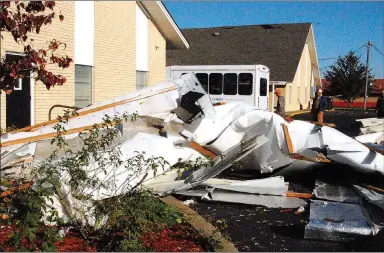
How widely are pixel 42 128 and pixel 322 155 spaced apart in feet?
14.7

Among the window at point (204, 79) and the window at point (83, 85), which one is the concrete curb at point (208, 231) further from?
the window at point (204, 79)

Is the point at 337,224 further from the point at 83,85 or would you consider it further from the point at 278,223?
the point at 83,85

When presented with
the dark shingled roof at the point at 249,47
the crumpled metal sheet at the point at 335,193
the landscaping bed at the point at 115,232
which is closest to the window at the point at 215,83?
the dark shingled roof at the point at 249,47

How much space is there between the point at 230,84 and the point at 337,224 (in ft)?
45.0

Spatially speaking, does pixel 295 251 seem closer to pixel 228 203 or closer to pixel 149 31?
pixel 228 203

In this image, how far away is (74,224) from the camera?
187 inches

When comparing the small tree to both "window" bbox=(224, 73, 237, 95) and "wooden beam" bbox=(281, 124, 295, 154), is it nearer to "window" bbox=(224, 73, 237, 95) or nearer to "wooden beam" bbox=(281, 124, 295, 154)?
"window" bbox=(224, 73, 237, 95)

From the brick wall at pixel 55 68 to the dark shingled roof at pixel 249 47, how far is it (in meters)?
17.9

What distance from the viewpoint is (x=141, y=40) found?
49.2 feet

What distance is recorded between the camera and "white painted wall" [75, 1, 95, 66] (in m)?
11.9

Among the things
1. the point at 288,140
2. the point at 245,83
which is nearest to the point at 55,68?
the point at 288,140

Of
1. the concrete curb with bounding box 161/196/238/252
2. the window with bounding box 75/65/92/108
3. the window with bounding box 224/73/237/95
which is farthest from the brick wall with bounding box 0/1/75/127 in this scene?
the window with bounding box 224/73/237/95

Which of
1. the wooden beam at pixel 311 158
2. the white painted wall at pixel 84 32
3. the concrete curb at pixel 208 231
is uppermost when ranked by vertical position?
the white painted wall at pixel 84 32

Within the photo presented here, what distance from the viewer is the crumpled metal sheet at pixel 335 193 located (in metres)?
6.66
